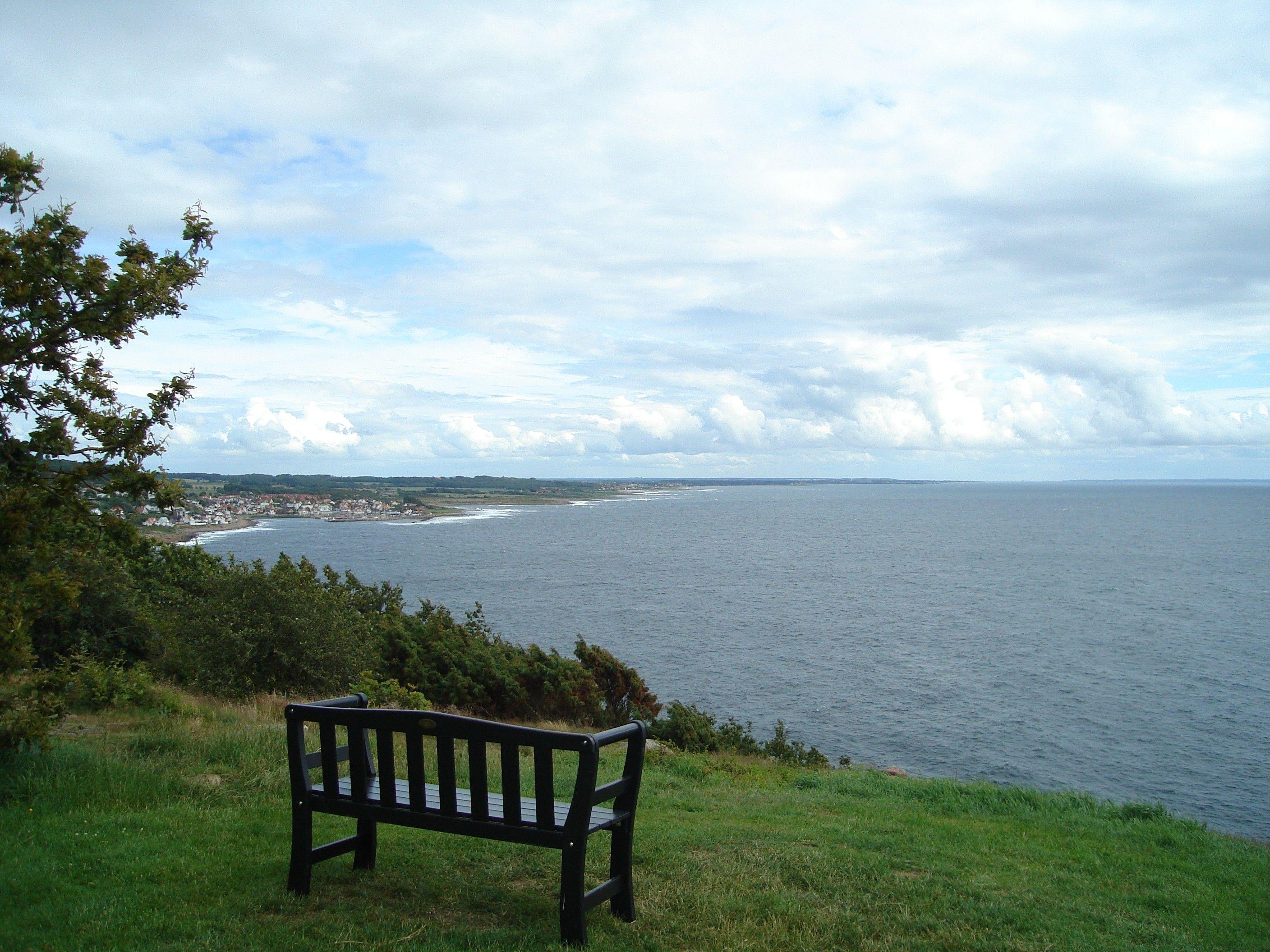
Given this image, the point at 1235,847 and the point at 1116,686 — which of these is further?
the point at 1116,686

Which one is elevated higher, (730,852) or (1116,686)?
(730,852)

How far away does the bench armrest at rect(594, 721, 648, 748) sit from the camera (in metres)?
4.50

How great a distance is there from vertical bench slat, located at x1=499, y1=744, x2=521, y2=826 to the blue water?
813 inches

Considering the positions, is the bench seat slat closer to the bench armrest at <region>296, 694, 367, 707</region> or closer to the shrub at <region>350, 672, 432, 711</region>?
the bench armrest at <region>296, 694, 367, 707</region>

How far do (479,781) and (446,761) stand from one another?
7.9 inches

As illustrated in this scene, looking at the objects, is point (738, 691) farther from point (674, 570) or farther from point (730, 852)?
point (674, 570)

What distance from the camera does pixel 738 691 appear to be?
104 ft

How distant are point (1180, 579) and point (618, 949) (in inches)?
2794

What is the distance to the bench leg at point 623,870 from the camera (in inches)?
187

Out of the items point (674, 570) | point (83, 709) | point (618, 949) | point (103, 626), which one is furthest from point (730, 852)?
point (674, 570)

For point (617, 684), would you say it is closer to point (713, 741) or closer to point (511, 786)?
point (713, 741)

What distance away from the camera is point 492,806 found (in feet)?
16.0

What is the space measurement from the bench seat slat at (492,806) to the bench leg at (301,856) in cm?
20

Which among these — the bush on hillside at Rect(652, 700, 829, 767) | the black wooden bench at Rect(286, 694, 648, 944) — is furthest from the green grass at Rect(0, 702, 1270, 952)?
the bush on hillside at Rect(652, 700, 829, 767)
